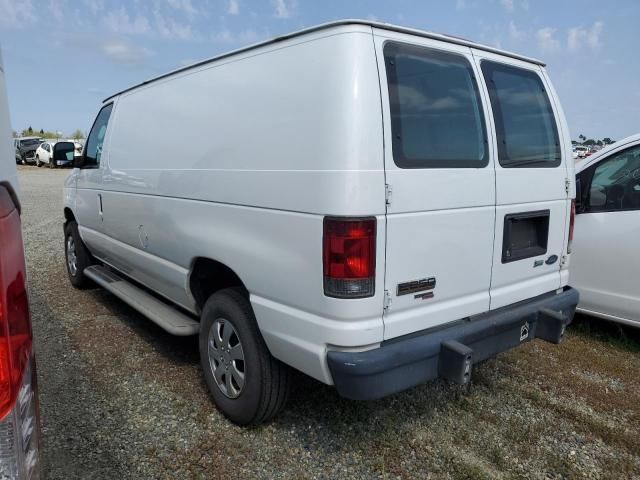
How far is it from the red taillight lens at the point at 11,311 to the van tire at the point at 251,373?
1.69 metres

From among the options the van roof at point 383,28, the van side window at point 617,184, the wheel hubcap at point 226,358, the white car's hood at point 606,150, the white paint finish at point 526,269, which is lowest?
the wheel hubcap at point 226,358

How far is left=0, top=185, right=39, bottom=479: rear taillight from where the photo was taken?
1.20m

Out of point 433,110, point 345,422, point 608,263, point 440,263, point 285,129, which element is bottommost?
point 345,422

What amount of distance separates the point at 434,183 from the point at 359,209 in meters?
0.52

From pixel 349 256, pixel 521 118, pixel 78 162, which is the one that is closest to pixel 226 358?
pixel 349 256

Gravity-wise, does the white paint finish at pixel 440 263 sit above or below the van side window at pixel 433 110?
below

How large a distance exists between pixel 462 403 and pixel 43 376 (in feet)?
9.86

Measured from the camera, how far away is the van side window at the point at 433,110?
8.47 feet

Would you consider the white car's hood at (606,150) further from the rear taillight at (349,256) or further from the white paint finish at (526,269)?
the rear taillight at (349,256)

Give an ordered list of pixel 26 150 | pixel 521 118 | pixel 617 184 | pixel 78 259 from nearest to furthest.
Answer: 1. pixel 521 118
2. pixel 617 184
3. pixel 78 259
4. pixel 26 150

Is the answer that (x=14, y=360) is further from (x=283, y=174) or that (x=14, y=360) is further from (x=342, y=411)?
(x=342, y=411)

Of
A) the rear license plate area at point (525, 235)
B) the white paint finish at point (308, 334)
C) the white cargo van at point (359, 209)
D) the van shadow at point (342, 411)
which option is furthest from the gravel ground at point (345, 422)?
the rear license plate area at point (525, 235)

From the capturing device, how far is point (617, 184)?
438 cm

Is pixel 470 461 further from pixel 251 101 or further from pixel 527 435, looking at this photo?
pixel 251 101
